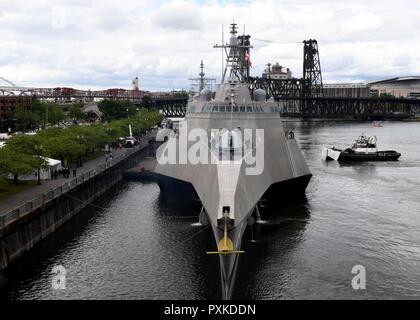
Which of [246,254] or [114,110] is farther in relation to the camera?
[114,110]

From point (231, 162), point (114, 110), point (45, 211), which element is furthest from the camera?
point (114, 110)

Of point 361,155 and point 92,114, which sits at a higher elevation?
point 92,114

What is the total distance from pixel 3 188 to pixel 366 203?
31.3 meters

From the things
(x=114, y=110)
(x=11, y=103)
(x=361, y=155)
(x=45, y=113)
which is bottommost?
(x=361, y=155)

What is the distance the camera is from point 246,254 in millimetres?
30781

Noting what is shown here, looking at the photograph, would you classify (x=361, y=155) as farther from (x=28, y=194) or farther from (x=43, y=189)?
(x=28, y=194)

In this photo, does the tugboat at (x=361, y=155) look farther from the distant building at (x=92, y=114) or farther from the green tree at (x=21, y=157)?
the distant building at (x=92, y=114)

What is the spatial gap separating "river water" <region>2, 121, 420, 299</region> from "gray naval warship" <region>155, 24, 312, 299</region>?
6.48 feet

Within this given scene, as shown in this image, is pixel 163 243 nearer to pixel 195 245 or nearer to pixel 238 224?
pixel 195 245

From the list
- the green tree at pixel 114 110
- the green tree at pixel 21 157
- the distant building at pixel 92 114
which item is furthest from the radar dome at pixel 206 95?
the distant building at pixel 92 114

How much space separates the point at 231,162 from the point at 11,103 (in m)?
96.0

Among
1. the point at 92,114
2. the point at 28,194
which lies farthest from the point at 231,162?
the point at 92,114

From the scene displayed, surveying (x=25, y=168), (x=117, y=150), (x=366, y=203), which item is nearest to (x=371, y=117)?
(x=117, y=150)

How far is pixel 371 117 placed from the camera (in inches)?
7840
